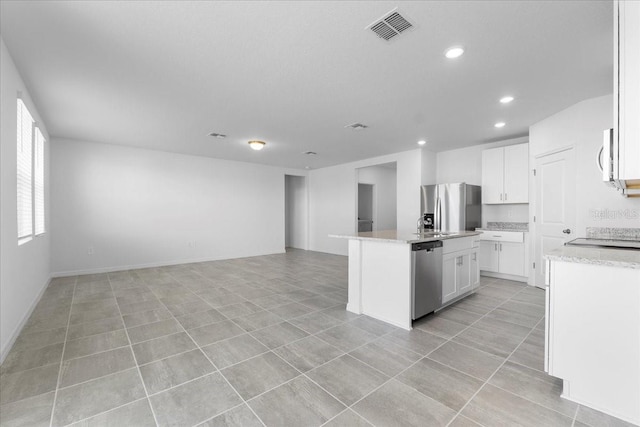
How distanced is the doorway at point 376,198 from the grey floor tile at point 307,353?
6.49 m

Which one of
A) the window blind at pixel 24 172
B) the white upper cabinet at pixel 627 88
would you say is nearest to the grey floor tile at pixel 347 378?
the white upper cabinet at pixel 627 88

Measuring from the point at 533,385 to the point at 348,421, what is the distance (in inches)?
55.1

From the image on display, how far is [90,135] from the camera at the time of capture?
16.7 feet

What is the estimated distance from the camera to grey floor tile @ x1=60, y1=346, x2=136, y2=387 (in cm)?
203

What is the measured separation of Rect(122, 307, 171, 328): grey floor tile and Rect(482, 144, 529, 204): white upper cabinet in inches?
231

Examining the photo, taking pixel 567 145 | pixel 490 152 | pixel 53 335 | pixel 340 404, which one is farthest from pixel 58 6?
pixel 490 152

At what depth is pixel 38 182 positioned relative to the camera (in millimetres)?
→ 4105

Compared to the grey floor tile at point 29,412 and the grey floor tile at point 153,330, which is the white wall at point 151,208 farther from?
the grey floor tile at point 29,412

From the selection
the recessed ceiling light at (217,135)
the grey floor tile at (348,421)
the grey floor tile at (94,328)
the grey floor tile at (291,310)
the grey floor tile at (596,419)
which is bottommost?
the grey floor tile at (94,328)

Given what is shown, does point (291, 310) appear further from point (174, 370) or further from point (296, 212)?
point (296, 212)

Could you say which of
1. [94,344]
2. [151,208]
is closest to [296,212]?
[151,208]

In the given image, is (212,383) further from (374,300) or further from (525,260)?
(525,260)

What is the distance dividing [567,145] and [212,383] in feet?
17.1

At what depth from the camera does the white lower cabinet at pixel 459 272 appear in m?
3.43
